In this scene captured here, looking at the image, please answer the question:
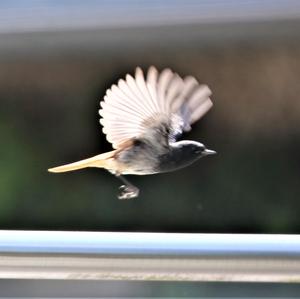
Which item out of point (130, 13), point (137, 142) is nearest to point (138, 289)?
point (137, 142)

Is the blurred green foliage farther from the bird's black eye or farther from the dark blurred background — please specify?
the bird's black eye

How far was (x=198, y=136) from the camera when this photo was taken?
32.2 inches

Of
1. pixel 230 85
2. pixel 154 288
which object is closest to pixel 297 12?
pixel 154 288

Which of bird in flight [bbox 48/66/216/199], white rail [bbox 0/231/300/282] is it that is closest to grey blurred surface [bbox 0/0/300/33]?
bird in flight [bbox 48/66/216/199]

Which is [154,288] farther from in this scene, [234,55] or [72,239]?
[234,55]

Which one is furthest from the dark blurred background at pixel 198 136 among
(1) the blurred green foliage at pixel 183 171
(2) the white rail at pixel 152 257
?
(2) the white rail at pixel 152 257

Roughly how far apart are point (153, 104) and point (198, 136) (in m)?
Result: 0.24

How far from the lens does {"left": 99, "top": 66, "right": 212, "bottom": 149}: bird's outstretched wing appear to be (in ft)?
1.90

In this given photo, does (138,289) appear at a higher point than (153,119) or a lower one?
lower

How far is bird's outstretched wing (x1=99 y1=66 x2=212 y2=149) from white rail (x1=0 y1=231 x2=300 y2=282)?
0.42 feet

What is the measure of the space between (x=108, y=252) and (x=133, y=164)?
153mm

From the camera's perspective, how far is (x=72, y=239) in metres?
0.51

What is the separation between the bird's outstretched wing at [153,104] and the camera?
579 mm

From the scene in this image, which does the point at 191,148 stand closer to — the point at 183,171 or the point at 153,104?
the point at 153,104
